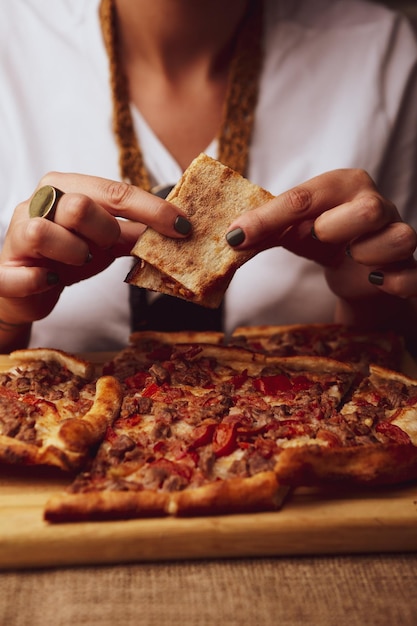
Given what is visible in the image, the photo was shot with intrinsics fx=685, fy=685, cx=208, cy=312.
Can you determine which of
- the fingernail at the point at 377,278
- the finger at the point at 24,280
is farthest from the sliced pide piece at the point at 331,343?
the finger at the point at 24,280

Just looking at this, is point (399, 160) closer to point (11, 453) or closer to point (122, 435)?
point (122, 435)

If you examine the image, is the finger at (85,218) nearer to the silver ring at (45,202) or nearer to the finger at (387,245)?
the silver ring at (45,202)

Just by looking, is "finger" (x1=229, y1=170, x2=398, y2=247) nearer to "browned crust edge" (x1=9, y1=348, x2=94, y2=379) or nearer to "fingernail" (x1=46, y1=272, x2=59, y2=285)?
"fingernail" (x1=46, y1=272, x2=59, y2=285)

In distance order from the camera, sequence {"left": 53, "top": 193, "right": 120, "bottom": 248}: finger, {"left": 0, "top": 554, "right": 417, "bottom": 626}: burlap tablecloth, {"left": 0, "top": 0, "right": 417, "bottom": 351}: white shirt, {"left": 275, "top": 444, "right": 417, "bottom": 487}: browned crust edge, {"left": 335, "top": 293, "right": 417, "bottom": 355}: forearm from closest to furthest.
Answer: {"left": 0, "top": 554, "right": 417, "bottom": 626}: burlap tablecloth → {"left": 275, "top": 444, "right": 417, "bottom": 487}: browned crust edge → {"left": 53, "top": 193, "right": 120, "bottom": 248}: finger → {"left": 335, "top": 293, "right": 417, "bottom": 355}: forearm → {"left": 0, "top": 0, "right": 417, "bottom": 351}: white shirt

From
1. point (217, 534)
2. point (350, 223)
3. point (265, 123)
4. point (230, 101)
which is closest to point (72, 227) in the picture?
point (350, 223)

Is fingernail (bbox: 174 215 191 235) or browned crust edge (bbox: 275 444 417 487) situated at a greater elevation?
fingernail (bbox: 174 215 191 235)

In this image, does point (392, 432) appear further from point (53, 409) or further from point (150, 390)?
point (53, 409)

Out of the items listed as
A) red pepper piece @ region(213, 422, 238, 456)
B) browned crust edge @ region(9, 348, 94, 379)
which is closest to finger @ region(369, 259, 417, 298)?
red pepper piece @ region(213, 422, 238, 456)

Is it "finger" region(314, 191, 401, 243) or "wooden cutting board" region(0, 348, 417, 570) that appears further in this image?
"finger" region(314, 191, 401, 243)
